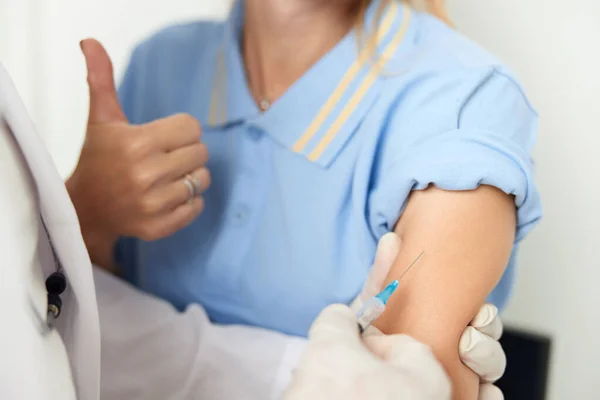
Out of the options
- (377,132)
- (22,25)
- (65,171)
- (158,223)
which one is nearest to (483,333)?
(377,132)

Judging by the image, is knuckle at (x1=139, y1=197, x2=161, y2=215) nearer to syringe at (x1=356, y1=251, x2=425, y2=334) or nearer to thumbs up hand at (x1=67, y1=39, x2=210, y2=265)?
thumbs up hand at (x1=67, y1=39, x2=210, y2=265)

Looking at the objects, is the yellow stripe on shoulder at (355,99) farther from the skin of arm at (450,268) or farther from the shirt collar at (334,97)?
the skin of arm at (450,268)

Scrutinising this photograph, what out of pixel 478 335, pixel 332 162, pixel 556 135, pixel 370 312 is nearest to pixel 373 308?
pixel 370 312

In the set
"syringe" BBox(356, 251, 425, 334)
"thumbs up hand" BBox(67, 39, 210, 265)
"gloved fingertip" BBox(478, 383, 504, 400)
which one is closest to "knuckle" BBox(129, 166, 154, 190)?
"thumbs up hand" BBox(67, 39, 210, 265)

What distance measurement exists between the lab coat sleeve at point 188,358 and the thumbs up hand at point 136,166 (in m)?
0.12

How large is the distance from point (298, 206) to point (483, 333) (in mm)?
280

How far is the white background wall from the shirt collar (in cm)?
33

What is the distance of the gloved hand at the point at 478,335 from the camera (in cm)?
56

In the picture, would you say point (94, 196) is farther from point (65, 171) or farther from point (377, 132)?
point (65, 171)

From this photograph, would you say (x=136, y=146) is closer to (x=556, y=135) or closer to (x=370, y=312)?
(x=370, y=312)

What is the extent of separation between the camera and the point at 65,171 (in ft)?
4.50

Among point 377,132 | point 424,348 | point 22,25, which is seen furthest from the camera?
point 22,25

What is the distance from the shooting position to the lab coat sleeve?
71cm

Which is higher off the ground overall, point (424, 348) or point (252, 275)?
point (424, 348)
